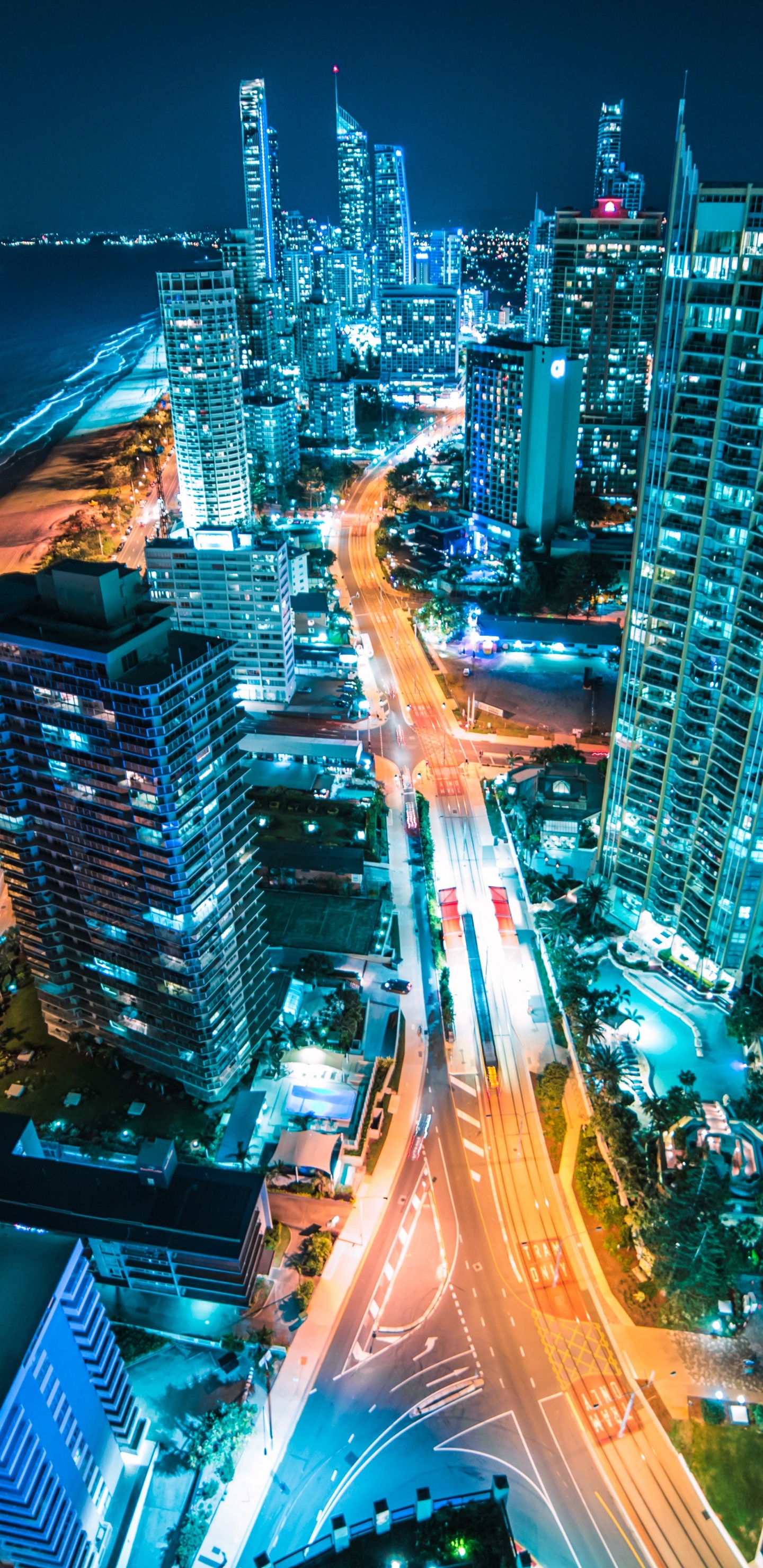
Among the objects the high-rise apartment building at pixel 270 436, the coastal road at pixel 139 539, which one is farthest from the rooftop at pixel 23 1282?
the high-rise apartment building at pixel 270 436

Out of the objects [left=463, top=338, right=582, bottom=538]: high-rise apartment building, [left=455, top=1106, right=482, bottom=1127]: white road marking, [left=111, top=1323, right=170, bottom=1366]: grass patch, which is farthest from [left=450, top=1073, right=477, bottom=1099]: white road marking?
[left=463, top=338, right=582, bottom=538]: high-rise apartment building

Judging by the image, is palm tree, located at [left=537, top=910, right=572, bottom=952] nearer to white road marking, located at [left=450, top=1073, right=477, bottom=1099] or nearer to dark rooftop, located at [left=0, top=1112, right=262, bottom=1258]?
white road marking, located at [left=450, top=1073, right=477, bottom=1099]

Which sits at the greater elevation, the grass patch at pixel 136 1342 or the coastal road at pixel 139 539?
the coastal road at pixel 139 539

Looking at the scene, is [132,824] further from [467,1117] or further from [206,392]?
[206,392]

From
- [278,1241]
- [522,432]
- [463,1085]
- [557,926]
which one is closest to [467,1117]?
[463,1085]

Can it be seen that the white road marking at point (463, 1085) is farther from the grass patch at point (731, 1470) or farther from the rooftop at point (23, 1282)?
the rooftop at point (23, 1282)

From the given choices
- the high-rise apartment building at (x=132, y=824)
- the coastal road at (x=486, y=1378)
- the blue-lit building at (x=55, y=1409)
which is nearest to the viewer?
the blue-lit building at (x=55, y=1409)

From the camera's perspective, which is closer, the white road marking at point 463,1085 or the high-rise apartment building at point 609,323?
the white road marking at point 463,1085
